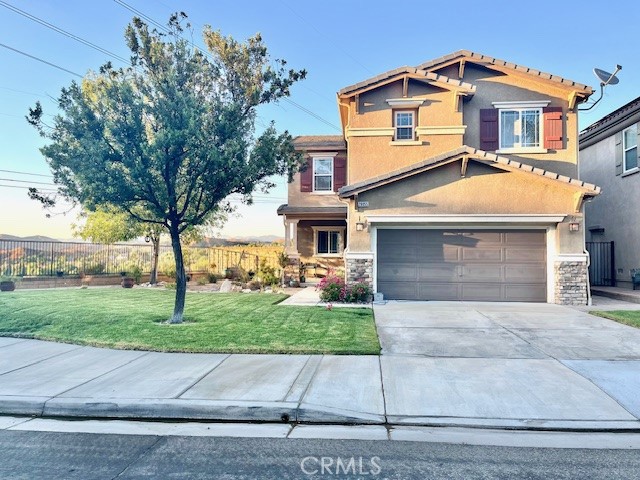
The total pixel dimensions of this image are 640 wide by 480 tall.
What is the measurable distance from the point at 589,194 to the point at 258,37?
1068 cm

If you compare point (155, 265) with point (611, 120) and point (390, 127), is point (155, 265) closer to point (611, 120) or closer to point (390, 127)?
point (390, 127)

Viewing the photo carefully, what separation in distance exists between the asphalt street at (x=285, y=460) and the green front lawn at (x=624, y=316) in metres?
7.09

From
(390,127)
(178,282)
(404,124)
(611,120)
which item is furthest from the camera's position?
(611,120)

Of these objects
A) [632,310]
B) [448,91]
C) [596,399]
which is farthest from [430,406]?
[448,91]

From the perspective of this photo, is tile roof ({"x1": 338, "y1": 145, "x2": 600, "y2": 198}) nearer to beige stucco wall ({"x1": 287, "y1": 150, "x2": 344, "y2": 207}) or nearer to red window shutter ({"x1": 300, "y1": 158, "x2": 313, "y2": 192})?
beige stucco wall ({"x1": 287, "y1": 150, "x2": 344, "y2": 207})

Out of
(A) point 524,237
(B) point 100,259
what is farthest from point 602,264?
(B) point 100,259

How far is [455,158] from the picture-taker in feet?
43.2

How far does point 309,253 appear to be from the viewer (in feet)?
65.6

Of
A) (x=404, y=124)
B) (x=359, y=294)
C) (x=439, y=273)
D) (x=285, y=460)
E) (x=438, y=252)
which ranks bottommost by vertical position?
(x=285, y=460)

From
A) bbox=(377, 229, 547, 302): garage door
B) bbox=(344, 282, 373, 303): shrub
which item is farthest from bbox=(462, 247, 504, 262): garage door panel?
bbox=(344, 282, 373, 303): shrub

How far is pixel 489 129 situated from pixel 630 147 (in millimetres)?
5295

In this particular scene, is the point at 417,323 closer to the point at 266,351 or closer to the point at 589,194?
the point at 266,351

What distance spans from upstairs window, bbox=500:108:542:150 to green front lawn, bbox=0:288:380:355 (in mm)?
9222

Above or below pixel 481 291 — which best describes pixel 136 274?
above
